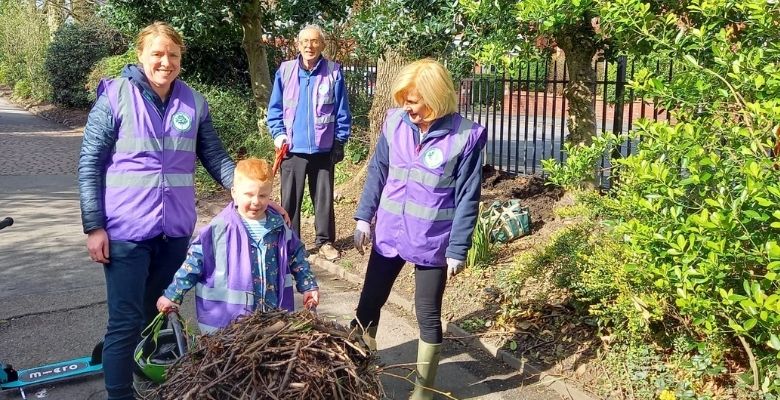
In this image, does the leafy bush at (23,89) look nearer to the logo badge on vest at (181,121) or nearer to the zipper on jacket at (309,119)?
the zipper on jacket at (309,119)

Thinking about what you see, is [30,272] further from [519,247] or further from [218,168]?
[519,247]

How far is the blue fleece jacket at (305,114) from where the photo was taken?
5988 mm

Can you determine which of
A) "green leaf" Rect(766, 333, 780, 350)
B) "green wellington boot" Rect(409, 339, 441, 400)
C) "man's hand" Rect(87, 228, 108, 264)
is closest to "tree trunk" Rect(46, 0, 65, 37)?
"man's hand" Rect(87, 228, 108, 264)

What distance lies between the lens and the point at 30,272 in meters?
6.11

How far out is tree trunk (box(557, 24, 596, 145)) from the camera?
598 cm

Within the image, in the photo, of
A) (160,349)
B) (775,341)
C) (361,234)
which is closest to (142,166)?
(160,349)

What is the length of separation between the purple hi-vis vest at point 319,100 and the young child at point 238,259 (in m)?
2.96

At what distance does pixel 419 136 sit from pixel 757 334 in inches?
71.0

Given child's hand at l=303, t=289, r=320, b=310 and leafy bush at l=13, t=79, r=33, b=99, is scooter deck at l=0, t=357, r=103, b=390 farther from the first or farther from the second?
leafy bush at l=13, t=79, r=33, b=99

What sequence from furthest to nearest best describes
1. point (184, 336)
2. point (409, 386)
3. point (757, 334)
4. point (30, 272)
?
1. point (30, 272)
2. point (409, 386)
3. point (757, 334)
4. point (184, 336)

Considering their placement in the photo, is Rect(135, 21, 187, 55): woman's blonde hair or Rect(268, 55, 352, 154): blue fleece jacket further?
Rect(268, 55, 352, 154): blue fleece jacket

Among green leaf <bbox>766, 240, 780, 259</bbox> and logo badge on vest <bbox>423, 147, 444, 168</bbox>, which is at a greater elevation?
logo badge on vest <bbox>423, 147, 444, 168</bbox>

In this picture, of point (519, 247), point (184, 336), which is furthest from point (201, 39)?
point (184, 336)

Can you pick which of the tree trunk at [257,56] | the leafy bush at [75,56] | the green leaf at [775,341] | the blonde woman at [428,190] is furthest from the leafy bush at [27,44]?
the green leaf at [775,341]
